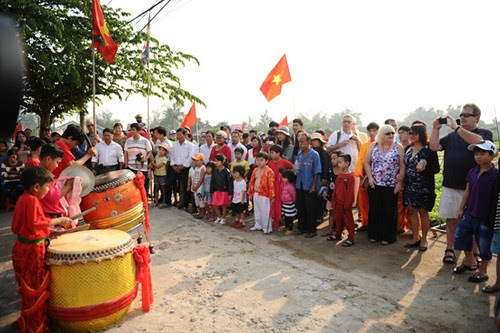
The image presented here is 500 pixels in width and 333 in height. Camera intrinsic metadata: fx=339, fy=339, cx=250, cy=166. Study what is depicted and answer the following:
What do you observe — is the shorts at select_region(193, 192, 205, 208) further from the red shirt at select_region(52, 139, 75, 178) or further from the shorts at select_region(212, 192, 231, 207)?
the red shirt at select_region(52, 139, 75, 178)

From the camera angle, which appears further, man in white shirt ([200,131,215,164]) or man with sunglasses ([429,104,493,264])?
man in white shirt ([200,131,215,164])

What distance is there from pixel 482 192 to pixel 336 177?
2336 mm

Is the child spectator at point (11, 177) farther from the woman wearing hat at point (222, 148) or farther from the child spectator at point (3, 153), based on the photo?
the woman wearing hat at point (222, 148)

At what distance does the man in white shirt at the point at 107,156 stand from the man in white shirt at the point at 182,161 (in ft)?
4.23

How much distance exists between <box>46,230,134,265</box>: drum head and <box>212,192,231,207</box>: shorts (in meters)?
3.53

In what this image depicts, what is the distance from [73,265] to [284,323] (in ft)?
6.84

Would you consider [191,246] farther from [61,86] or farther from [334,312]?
[61,86]

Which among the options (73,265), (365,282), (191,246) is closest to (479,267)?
(365,282)

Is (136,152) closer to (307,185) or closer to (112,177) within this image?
(112,177)

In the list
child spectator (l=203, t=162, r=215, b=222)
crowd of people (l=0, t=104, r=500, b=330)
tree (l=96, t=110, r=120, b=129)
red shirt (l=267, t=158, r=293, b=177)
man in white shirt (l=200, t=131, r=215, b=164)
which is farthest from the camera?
tree (l=96, t=110, r=120, b=129)

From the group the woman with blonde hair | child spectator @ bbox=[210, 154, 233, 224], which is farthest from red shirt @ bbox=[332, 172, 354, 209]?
child spectator @ bbox=[210, 154, 233, 224]

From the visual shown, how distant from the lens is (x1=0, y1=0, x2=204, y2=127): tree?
8586 mm

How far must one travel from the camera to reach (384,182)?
549 cm

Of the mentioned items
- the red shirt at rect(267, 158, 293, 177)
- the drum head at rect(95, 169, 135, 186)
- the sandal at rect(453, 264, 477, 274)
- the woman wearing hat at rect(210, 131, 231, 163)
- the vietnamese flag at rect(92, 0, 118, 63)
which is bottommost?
the sandal at rect(453, 264, 477, 274)
